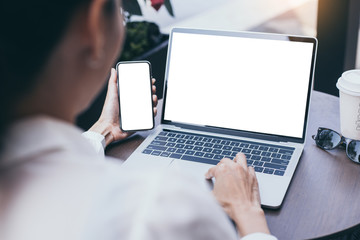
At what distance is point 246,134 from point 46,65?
799mm

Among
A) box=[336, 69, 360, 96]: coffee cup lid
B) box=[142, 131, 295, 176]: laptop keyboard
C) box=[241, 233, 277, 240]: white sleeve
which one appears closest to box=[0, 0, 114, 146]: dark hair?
box=[241, 233, 277, 240]: white sleeve

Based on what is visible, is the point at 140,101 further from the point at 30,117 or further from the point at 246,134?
the point at 30,117

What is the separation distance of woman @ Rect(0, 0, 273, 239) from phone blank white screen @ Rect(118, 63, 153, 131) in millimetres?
723

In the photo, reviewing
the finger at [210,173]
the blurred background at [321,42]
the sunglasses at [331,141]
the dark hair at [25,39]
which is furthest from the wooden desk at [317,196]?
the blurred background at [321,42]

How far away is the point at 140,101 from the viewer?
124cm

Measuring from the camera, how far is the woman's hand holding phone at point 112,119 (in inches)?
47.8

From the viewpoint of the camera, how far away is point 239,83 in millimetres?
1172

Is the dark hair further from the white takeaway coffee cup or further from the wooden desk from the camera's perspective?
the white takeaway coffee cup

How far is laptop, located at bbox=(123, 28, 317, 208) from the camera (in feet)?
3.65

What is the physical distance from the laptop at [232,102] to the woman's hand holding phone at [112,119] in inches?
3.1

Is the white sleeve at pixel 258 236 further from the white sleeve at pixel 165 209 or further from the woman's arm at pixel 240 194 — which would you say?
the white sleeve at pixel 165 209

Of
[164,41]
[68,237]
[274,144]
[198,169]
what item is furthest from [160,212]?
[164,41]

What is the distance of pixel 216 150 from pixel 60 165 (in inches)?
28.1

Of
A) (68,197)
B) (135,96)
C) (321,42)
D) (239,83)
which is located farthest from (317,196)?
(321,42)
